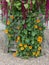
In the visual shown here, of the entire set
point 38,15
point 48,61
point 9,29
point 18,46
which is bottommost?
point 48,61

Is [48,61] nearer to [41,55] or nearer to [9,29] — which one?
[41,55]

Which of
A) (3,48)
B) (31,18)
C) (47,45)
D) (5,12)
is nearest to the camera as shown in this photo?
(5,12)

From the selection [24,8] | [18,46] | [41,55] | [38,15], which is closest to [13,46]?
[18,46]

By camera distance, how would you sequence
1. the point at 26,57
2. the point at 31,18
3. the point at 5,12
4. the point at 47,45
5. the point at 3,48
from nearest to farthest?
the point at 5,12 → the point at 31,18 → the point at 26,57 → the point at 3,48 → the point at 47,45

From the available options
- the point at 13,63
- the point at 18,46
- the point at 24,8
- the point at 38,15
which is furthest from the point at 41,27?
the point at 24,8

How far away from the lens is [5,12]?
2.49m

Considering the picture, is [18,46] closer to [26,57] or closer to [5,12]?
[26,57]

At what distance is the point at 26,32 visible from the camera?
11.7ft

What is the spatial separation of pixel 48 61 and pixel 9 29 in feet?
2.86

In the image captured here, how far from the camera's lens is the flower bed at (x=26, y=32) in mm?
3537

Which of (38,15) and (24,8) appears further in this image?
(38,15)

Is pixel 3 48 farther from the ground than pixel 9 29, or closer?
closer

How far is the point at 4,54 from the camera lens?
3971 millimetres

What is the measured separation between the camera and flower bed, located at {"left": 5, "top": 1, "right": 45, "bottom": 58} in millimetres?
3537
